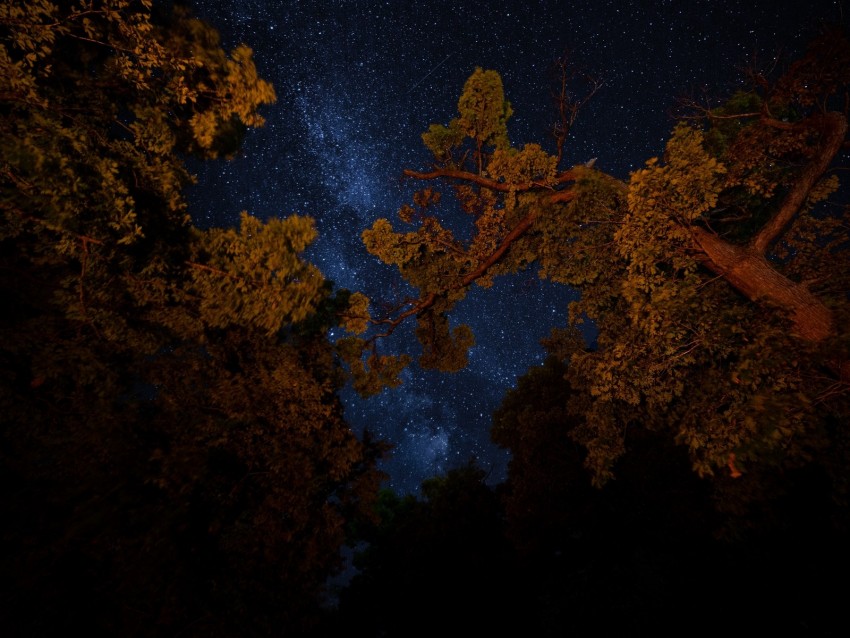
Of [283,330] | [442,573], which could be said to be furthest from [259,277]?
[442,573]

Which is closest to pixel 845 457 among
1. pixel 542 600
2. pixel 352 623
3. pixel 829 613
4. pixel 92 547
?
pixel 829 613

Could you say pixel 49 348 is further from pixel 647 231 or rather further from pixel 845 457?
pixel 845 457

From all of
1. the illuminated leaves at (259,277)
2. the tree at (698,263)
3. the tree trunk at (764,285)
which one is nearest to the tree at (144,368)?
the illuminated leaves at (259,277)

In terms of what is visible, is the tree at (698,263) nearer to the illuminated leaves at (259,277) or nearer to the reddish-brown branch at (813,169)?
the reddish-brown branch at (813,169)

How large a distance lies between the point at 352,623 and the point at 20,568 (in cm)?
1706

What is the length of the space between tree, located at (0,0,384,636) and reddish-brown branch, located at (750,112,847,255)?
712 centimetres

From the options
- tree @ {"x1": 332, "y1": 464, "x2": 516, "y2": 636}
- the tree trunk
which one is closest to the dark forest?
the tree trunk

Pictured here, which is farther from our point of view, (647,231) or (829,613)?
(829,613)

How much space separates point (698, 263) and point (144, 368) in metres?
10.3

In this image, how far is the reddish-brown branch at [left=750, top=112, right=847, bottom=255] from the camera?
4.89 metres

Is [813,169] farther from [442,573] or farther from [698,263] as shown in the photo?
[442,573]

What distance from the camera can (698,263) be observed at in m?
5.93

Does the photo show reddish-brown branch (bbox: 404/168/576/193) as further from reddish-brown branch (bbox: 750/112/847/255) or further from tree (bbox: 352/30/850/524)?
reddish-brown branch (bbox: 750/112/847/255)

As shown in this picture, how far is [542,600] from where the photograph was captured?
42.8 ft
